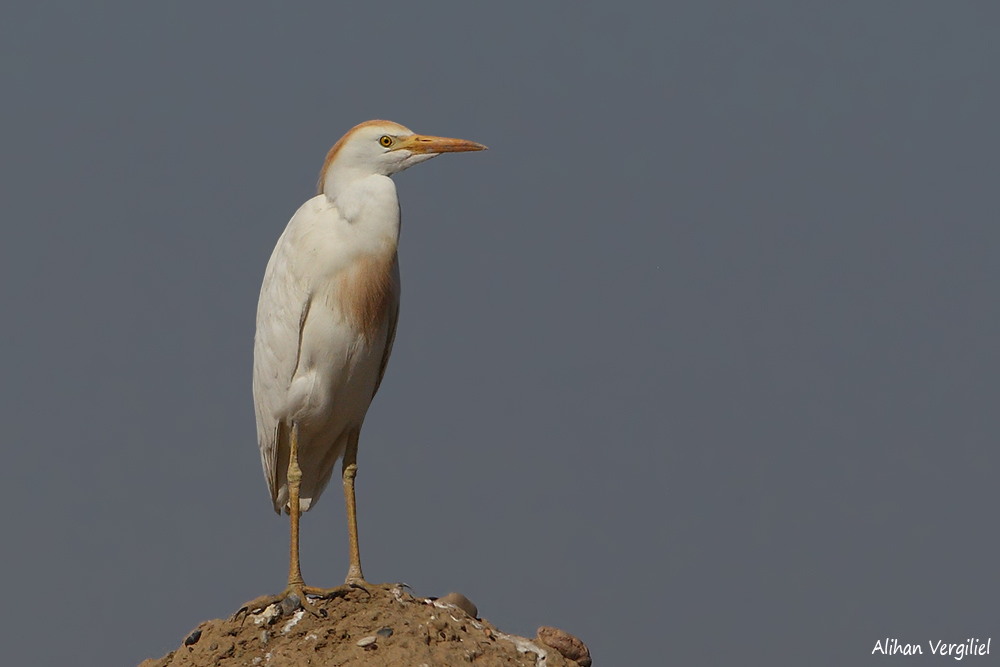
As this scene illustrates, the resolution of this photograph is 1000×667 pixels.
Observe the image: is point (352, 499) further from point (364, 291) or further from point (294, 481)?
point (364, 291)

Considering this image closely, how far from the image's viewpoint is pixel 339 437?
30.5 ft

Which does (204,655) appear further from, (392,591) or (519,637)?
(519,637)

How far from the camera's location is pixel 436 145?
8.82 meters

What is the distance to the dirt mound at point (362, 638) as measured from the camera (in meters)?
7.60

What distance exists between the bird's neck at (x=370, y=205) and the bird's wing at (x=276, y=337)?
1.81 feet

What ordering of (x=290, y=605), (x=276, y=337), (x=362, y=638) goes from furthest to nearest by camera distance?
1. (x=276, y=337)
2. (x=290, y=605)
3. (x=362, y=638)

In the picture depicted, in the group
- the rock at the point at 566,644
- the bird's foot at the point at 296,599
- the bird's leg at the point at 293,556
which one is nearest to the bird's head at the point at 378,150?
the bird's leg at the point at 293,556

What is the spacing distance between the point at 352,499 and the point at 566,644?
1.98m

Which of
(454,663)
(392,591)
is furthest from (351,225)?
(454,663)

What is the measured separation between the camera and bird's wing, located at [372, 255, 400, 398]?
347 inches

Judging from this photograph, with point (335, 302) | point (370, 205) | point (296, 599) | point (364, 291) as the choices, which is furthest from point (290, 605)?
point (370, 205)

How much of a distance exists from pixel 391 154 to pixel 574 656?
391cm

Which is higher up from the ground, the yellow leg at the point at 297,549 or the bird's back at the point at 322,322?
the bird's back at the point at 322,322

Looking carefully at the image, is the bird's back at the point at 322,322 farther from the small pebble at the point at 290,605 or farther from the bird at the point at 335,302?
the small pebble at the point at 290,605
